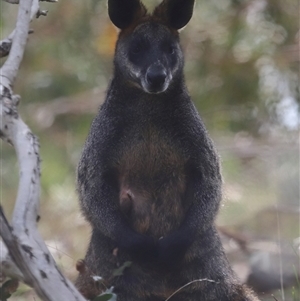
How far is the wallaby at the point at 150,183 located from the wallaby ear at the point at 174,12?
3cm

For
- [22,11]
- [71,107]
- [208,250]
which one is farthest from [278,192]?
[22,11]

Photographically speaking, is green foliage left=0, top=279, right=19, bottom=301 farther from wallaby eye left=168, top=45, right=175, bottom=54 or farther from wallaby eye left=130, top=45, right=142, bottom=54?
wallaby eye left=168, top=45, right=175, bottom=54

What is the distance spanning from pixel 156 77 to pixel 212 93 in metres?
6.09

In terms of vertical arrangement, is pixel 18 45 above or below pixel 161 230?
above

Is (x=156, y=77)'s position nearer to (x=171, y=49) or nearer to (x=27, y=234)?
(x=171, y=49)

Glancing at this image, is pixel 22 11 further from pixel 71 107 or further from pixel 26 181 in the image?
pixel 71 107

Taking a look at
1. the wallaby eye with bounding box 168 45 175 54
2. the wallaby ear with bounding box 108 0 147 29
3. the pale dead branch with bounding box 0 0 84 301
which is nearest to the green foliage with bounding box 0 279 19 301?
the pale dead branch with bounding box 0 0 84 301

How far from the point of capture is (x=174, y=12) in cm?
576

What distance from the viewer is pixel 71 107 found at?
11047 mm

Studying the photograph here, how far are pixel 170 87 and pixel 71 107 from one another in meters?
5.52

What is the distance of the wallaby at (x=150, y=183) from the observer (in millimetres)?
5488

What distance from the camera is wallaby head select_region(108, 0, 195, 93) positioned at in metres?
5.39

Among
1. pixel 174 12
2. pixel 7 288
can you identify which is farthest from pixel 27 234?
pixel 174 12

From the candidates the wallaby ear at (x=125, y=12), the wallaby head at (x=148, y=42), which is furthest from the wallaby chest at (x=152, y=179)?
the wallaby ear at (x=125, y=12)
